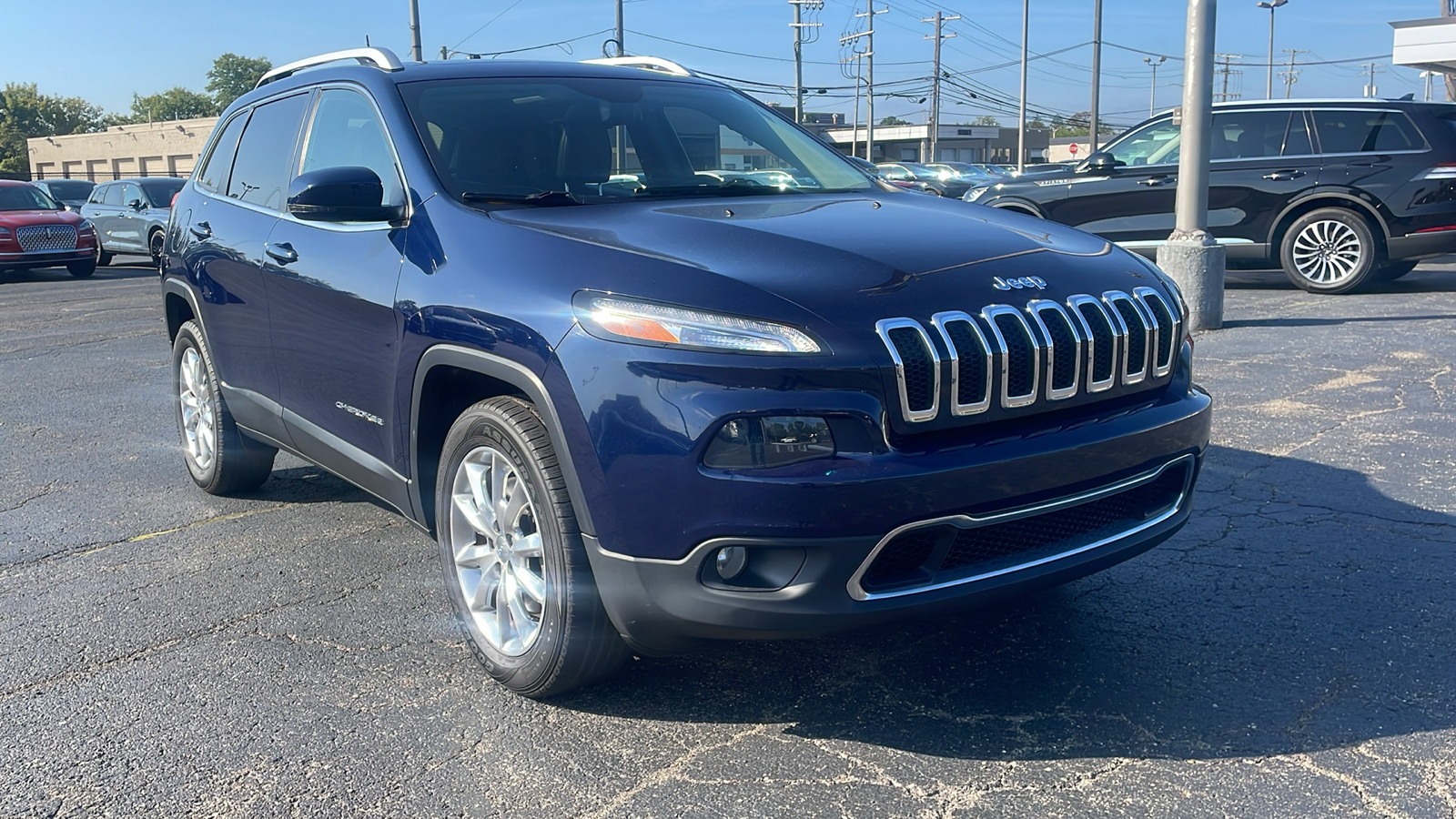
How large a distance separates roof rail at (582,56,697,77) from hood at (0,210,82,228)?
1769 cm

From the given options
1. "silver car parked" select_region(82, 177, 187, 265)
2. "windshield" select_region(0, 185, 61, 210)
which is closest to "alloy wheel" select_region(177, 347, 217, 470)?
"silver car parked" select_region(82, 177, 187, 265)

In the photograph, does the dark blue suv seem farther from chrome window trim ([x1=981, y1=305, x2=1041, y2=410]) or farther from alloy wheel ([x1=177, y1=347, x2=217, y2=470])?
alloy wheel ([x1=177, y1=347, x2=217, y2=470])

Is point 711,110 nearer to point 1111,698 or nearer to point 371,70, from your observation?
point 371,70

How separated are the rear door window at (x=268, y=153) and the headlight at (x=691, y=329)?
227cm

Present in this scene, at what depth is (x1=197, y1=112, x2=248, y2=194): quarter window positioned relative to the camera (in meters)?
5.16

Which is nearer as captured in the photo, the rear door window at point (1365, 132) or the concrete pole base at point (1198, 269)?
the concrete pole base at point (1198, 269)

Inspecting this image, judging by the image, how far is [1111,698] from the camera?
313 centimetres

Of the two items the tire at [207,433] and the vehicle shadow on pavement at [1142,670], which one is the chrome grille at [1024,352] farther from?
the tire at [207,433]

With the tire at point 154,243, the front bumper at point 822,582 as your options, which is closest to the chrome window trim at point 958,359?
the front bumper at point 822,582

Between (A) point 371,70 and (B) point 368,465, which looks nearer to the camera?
(B) point 368,465

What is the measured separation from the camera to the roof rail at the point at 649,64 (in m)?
4.84

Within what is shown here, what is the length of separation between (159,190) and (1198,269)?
1841 cm

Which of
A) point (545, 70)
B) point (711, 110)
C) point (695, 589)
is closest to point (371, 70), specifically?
point (545, 70)

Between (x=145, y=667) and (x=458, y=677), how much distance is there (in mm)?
930
